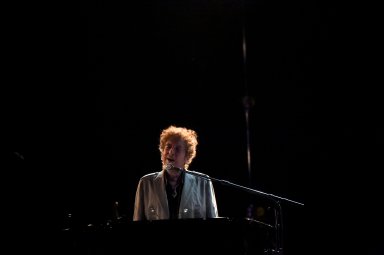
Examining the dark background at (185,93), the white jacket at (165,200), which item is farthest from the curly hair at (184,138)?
the dark background at (185,93)

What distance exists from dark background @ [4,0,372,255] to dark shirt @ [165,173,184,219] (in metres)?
1.46

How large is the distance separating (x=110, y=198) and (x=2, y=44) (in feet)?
6.80

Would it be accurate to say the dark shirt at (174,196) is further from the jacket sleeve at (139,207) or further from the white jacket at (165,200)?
the jacket sleeve at (139,207)

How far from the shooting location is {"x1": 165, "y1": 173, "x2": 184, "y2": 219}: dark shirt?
390 cm

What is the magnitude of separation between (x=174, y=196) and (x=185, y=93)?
2435 mm

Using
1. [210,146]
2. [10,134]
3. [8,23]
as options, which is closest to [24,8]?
[8,23]

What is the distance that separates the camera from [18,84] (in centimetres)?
548

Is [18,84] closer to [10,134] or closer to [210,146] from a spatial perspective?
[10,134]

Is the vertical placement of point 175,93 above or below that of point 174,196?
above

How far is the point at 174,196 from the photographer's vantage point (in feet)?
13.0

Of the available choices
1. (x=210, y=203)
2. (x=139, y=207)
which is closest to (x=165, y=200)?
(x=139, y=207)

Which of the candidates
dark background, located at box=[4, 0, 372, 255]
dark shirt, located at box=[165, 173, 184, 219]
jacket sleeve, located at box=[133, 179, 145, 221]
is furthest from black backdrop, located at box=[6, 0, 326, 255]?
dark shirt, located at box=[165, 173, 184, 219]

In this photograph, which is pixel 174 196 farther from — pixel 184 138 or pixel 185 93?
pixel 185 93

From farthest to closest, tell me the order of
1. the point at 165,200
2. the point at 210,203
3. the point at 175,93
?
the point at 175,93
the point at 210,203
the point at 165,200
